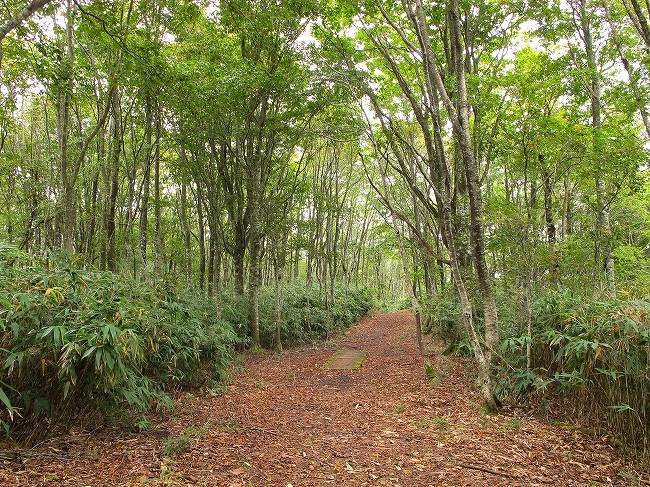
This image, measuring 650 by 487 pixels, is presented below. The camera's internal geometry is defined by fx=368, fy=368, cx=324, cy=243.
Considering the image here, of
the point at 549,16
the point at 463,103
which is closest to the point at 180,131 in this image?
the point at 463,103

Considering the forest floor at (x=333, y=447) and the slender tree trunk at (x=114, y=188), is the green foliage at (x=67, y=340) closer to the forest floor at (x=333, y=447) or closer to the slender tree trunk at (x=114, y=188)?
the forest floor at (x=333, y=447)

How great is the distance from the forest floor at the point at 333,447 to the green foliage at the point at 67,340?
375 millimetres

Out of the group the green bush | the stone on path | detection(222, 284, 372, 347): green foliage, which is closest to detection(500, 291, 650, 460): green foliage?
the stone on path

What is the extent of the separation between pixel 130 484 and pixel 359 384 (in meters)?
5.08

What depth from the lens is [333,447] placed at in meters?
4.37

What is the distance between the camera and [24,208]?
12.7 meters

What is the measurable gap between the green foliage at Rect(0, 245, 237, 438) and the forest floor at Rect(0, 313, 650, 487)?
375 mm

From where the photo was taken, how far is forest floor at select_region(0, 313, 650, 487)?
3309 mm

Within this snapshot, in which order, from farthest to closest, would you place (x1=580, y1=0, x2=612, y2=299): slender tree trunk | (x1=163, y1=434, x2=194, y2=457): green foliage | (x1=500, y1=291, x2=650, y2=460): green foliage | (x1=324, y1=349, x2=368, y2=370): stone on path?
(x1=324, y1=349, x2=368, y2=370): stone on path → (x1=580, y1=0, x2=612, y2=299): slender tree trunk → (x1=500, y1=291, x2=650, y2=460): green foliage → (x1=163, y1=434, x2=194, y2=457): green foliage

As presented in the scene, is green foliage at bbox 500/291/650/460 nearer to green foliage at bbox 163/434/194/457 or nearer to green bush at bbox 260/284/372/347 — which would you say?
green foliage at bbox 163/434/194/457

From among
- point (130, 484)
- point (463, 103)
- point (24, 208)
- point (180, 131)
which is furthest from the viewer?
point (24, 208)

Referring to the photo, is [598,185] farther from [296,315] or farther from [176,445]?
[176,445]

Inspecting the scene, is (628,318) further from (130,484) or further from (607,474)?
(130,484)

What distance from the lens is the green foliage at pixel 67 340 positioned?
3248 mm
